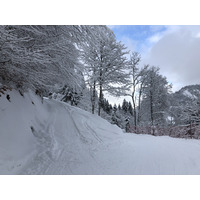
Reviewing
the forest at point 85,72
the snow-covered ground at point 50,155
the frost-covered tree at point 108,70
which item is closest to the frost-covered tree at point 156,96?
the forest at point 85,72

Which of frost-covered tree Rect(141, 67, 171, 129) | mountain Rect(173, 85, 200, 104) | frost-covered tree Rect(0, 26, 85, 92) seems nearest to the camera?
frost-covered tree Rect(0, 26, 85, 92)

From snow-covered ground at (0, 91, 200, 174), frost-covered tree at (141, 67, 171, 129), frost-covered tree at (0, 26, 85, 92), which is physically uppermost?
frost-covered tree at (141, 67, 171, 129)

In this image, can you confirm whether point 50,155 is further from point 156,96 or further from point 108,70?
point 156,96

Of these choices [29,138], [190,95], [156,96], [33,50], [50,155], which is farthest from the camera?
[190,95]

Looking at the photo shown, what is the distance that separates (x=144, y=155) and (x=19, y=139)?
3671 mm

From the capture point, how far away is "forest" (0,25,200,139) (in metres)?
3.20

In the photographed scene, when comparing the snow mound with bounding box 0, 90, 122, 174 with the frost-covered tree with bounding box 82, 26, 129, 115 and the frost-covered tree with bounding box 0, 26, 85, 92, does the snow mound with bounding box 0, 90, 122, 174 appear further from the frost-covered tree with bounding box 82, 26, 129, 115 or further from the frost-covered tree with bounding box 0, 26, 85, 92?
the frost-covered tree with bounding box 82, 26, 129, 115

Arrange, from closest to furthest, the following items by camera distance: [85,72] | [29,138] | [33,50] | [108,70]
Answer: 1. [33,50]
2. [29,138]
3. [85,72]
4. [108,70]

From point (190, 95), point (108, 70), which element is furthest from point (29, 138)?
point (190, 95)

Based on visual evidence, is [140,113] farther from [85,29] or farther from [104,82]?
[85,29]

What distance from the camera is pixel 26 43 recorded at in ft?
11.7

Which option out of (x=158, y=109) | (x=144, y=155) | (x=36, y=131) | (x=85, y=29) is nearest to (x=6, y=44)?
(x=85, y=29)

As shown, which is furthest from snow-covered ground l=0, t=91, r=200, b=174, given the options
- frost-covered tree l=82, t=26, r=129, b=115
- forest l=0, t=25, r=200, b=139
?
frost-covered tree l=82, t=26, r=129, b=115

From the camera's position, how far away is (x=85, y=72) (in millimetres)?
6617
